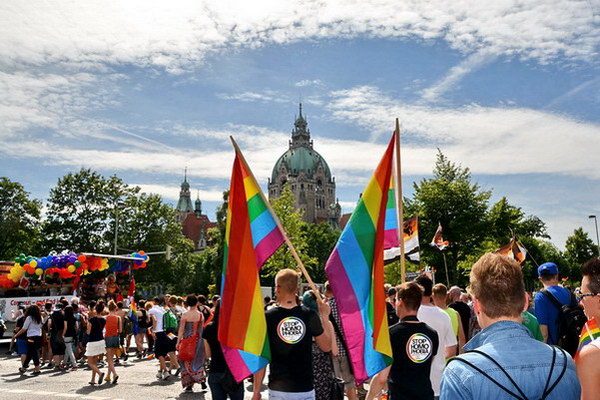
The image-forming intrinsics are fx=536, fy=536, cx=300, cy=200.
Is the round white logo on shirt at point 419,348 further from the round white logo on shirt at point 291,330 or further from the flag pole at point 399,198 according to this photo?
the round white logo on shirt at point 291,330

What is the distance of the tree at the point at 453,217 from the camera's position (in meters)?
36.5

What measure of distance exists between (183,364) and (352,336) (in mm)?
6555

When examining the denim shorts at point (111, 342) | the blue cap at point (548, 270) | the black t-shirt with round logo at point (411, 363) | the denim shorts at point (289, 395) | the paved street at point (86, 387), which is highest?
the blue cap at point (548, 270)

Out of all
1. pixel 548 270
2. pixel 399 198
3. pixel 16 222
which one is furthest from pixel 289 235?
pixel 399 198

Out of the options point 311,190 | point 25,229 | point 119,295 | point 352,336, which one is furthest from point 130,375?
point 311,190

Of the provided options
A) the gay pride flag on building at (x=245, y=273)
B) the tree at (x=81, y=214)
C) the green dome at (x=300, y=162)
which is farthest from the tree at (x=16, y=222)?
the green dome at (x=300, y=162)

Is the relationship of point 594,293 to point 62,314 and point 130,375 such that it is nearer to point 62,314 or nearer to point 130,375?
point 130,375

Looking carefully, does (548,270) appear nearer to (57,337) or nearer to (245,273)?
(245,273)

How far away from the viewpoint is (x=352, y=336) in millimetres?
5629

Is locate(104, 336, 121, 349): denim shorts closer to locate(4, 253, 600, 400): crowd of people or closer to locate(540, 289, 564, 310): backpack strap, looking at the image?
locate(4, 253, 600, 400): crowd of people

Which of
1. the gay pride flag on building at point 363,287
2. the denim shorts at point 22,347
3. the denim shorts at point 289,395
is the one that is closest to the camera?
the denim shorts at point 289,395

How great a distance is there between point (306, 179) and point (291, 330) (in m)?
156

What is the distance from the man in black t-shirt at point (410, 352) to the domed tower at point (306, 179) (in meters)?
150

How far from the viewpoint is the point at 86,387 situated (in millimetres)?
11828
